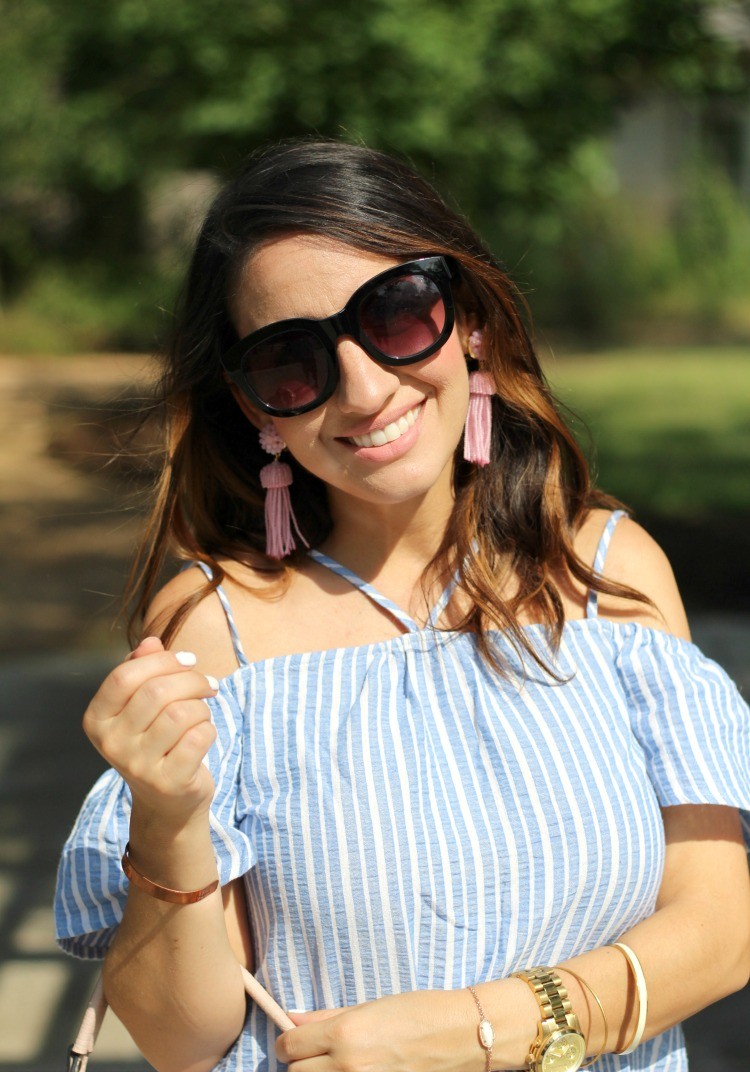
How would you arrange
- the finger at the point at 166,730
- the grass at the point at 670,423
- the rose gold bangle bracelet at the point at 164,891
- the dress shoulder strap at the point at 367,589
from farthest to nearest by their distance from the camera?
1. the grass at the point at 670,423
2. the dress shoulder strap at the point at 367,589
3. the rose gold bangle bracelet at the point at 164,891
4. the finger at the point at 166,730

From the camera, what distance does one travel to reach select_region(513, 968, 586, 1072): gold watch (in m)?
1.54

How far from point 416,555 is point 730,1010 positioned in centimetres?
187

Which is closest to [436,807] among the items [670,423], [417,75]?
[417,75]

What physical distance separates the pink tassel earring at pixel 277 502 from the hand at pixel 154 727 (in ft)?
1.67

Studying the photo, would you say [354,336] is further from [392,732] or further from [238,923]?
[238,923]

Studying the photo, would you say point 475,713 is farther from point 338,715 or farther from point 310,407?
point 310,407

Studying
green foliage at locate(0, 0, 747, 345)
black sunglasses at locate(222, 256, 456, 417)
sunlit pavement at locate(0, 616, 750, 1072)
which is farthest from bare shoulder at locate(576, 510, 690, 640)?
green foliage at locate(0, 0, 747, 345)

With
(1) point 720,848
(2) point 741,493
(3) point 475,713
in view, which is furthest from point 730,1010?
(2) point 741,493

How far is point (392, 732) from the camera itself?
1661mm

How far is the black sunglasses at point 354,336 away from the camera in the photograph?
1.64 m

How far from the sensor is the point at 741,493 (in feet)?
25.1

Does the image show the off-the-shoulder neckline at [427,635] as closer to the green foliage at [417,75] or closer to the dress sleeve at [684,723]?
the dress sleeve at [684,723]

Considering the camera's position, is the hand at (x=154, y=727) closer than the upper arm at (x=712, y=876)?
Yes

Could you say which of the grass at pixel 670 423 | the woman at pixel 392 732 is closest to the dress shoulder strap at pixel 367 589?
the woman at pixel 392 732
